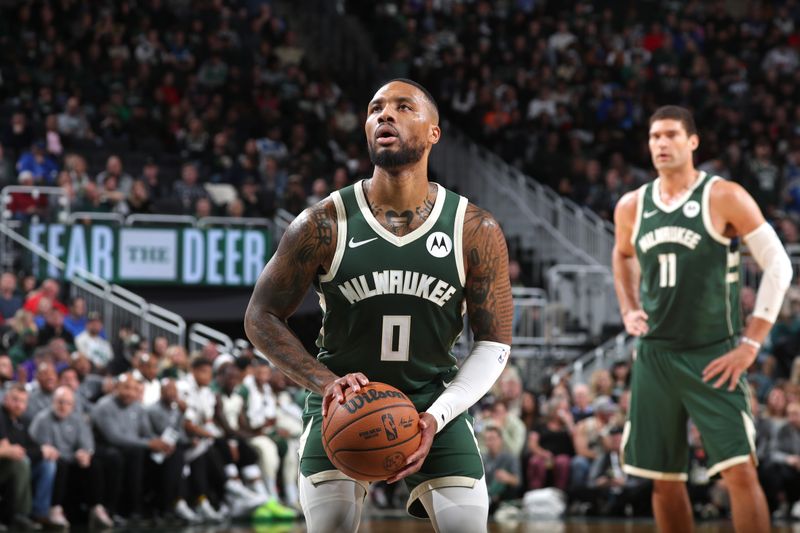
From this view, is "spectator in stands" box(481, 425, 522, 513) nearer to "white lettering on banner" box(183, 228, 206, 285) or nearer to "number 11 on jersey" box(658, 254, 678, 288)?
"white lettering on banner" box(183, 228, 206, 285)

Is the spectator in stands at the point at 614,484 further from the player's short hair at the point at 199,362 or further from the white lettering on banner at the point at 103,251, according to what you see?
the white lettering on banner at the point at 103,251

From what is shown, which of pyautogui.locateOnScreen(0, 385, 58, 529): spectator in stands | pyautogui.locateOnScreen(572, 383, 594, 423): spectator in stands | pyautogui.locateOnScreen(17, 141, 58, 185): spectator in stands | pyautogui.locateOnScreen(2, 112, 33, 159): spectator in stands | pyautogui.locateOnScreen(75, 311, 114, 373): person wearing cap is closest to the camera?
pyautogui.locateOnScreen(0, 385, 58, 529): spectator in stands

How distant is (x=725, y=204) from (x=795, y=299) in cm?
965

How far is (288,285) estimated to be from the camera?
431 centimetres

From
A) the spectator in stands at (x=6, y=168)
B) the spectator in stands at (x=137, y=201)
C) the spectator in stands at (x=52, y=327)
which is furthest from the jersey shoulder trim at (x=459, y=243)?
the spectator in stands at (x=6, y=168)

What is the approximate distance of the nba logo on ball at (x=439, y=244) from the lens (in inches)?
170

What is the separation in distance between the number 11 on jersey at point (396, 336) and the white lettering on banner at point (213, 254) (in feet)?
37.2

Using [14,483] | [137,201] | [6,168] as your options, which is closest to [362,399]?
[14,483]

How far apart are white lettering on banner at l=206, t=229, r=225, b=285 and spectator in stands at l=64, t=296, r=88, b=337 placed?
2.45m

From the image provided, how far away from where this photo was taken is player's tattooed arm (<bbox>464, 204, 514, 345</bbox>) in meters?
4.39

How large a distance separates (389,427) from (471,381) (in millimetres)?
498

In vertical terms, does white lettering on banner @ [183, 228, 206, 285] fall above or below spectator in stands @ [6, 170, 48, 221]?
below

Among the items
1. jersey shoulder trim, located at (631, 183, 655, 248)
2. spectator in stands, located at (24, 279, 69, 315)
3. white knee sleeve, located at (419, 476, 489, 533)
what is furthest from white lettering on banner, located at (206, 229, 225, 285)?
white knee sleeve, located at (419, 476, 489, 533)

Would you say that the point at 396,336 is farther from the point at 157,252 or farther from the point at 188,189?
the point at 188,189
